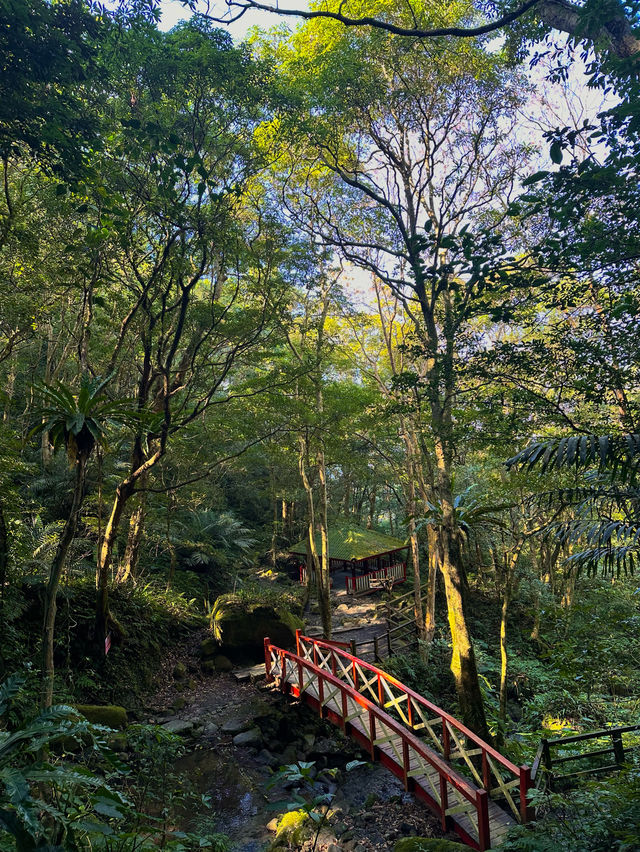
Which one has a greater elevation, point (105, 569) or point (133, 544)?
point (105, 569)

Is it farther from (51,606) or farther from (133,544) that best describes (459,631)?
(133,544)

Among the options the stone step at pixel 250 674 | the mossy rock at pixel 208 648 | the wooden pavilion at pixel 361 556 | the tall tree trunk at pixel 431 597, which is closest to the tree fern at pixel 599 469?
the tall tree trunk at pixel 431 597

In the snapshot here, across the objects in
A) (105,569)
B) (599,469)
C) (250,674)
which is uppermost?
(599,469)

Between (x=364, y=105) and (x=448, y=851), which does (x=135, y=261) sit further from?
(x=448, y=851)

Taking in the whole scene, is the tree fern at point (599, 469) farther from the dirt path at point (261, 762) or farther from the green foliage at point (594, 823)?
the dirt path at point (261, 762)

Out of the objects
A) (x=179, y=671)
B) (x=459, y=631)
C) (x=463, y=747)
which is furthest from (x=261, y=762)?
(x=459, y=631)

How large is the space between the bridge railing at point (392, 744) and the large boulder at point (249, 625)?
1.20m

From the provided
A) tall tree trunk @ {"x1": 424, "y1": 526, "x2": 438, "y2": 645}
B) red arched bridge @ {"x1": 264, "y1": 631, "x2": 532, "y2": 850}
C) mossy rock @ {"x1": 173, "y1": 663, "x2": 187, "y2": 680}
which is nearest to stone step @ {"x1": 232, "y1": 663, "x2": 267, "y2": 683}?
red arched bridge @ {"x1": 264, "y1": 631, "x2": 532, "y2": 850}

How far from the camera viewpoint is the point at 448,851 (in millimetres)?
4723

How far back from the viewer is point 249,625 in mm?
11594

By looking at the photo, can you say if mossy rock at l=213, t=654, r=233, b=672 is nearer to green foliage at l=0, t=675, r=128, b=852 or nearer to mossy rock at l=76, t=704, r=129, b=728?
mossy rock at l=76, t=704, r=129, b=728

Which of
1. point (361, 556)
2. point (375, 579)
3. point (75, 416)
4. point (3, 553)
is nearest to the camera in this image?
point (75, 416)

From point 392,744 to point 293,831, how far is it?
1.74 m

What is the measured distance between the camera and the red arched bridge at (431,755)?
551cm
